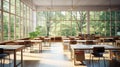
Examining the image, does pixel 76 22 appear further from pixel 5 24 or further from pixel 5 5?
pixel 5 24

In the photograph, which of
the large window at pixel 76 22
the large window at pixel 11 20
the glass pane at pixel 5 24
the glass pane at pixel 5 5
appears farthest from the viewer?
the large window at pixel 76 22

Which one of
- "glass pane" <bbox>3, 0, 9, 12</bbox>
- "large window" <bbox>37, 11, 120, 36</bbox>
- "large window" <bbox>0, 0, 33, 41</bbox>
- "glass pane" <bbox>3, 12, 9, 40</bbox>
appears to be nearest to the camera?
"large window" <bbox>0, 0, 33, 41</bbox>

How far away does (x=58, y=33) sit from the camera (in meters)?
21.2

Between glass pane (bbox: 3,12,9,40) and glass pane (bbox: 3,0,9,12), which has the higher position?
glass pane (bbox: 3,0,9,12)

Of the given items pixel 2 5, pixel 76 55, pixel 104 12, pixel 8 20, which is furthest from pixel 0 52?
pixel 104 12

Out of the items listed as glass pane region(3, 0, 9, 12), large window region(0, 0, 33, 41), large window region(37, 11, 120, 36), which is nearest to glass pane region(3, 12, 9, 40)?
large window region(0, 0, 33, 41)

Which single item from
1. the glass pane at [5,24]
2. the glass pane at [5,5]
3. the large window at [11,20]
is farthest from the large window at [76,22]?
the glass pane at [5,24]

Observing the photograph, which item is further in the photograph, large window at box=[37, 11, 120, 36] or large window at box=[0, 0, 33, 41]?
large window at box=[37, 11, 120, 36]

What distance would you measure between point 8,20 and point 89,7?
11.4 metres

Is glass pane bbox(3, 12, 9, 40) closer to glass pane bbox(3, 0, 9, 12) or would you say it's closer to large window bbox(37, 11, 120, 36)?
glass pane bbox(3, 0, 9, 12)

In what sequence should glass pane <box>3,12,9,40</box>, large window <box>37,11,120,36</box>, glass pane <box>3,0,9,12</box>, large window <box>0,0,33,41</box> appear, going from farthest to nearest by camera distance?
large window <box>37,11,120,36</box>, glass pane <box>3,0,9,12</box>, glass pane <box>3,12,9,40</box>, large window <box>0,0,33,41</box>

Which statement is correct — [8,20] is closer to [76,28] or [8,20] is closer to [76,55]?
[76,55]

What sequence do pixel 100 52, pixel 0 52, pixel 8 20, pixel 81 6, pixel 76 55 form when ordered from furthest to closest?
pixel 81 6
pixel 8 20
pixel 76 55
pixel 100 52
pixel 0 52

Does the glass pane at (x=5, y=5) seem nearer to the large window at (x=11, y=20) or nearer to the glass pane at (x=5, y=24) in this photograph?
the large window at (x=11, y=20)
